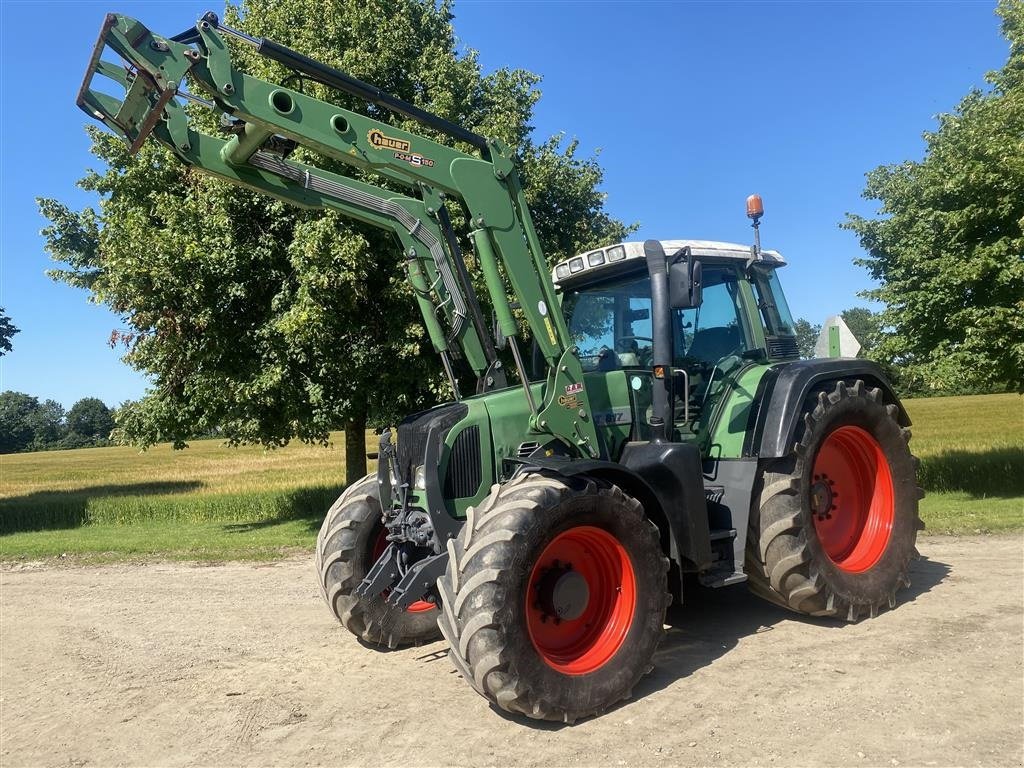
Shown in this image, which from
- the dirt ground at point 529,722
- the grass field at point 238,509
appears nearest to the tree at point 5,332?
the grass field at point 238,509

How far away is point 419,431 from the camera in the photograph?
15.8 ft

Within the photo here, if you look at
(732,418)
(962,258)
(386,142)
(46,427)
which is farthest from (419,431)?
(46,427)

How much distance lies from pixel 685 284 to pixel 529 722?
2745mm

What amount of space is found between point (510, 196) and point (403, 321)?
6.73 meters

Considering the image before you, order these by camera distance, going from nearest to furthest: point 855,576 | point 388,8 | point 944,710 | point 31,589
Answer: point 944,710 < point 855,576 < point 31,589 < point 388,8

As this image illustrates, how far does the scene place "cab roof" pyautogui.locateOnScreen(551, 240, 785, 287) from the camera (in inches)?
218

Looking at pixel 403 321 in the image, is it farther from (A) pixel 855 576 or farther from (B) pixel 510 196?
(A) pixel 855 576


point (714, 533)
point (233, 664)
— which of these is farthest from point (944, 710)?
point (233, 664)

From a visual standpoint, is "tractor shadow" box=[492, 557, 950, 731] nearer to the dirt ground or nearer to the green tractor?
the dirt ground

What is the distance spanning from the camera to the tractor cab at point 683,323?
5.56 metres

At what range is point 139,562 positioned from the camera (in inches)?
395

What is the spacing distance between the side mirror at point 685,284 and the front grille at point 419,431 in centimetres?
153

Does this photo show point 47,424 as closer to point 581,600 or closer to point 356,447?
point 356,447

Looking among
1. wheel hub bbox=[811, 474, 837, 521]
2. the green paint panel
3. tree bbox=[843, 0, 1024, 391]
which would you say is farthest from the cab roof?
tree bbox=[843, 0, 1024, 391]
